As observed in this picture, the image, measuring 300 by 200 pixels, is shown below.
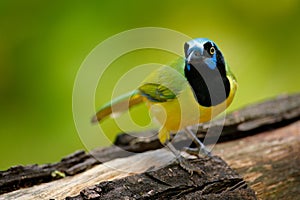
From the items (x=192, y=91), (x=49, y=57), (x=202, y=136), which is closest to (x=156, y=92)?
(x=192, y=91)

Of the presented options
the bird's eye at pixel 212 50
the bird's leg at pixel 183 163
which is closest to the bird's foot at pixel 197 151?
the bird's leg at pixel 183 163

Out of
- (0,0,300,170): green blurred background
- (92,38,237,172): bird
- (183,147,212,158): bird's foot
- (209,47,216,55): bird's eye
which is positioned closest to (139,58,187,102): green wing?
(92,38,237,172): bird

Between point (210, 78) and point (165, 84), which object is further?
point (165, 84)

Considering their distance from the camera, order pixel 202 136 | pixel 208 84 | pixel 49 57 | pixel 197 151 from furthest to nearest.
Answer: pixel 49 57, pixel 202 136, pixel 197 151, pixel 208 84

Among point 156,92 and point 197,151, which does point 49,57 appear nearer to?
point 156,92

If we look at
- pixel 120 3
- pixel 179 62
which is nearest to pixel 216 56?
pixel 179 62

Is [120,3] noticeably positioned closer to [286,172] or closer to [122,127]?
[122,127]

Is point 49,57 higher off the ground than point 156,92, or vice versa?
point 49,57
